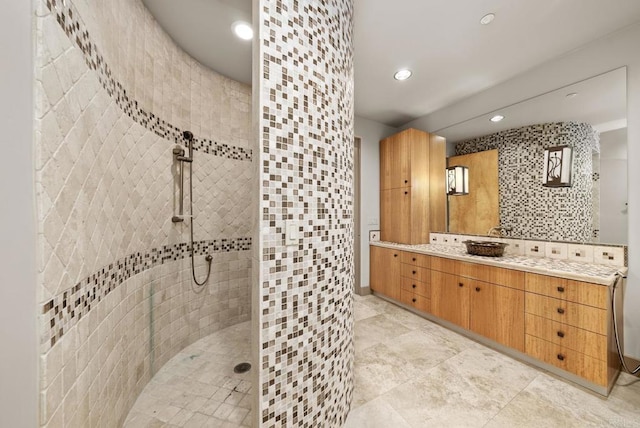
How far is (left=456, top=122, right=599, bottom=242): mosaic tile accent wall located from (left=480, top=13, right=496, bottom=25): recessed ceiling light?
1220 millimetres

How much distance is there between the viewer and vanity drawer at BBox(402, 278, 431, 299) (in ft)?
8.54

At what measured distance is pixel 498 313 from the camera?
78.1 inches

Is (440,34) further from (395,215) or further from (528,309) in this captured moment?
(528,309)

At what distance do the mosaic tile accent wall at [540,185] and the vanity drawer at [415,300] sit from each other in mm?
1198

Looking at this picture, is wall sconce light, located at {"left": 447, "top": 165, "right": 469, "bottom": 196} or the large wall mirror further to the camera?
wall sconce light, located at {"left": 447, "top": 165, "right": 469, "bottom": 196}

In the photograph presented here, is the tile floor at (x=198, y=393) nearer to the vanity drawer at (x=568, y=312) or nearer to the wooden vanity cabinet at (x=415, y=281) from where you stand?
the wooden vanity cabinet at (x=415, y=281)

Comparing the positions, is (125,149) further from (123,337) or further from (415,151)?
(415,151)

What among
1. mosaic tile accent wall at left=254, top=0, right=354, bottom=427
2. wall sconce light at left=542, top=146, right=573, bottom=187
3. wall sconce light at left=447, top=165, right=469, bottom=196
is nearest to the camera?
mosaic tile accent wall at left=254, top=0, right=354, bottom=427

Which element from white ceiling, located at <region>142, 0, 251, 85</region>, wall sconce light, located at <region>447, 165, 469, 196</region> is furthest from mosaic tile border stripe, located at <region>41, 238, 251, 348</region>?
wall sconce light, located at <region>447, 165, 469, 196</region>

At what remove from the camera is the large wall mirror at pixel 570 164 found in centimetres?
179

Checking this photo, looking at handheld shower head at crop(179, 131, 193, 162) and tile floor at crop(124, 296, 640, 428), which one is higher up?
handheld shower head at crop(179, 131, 193, 162)

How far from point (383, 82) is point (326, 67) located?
1712mm

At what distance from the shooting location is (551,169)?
2137 millimetres

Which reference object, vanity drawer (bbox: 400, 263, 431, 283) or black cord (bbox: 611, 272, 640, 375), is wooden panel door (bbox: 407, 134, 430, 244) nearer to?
vanity drawer (bbox: 400, 263, 431, 283)
